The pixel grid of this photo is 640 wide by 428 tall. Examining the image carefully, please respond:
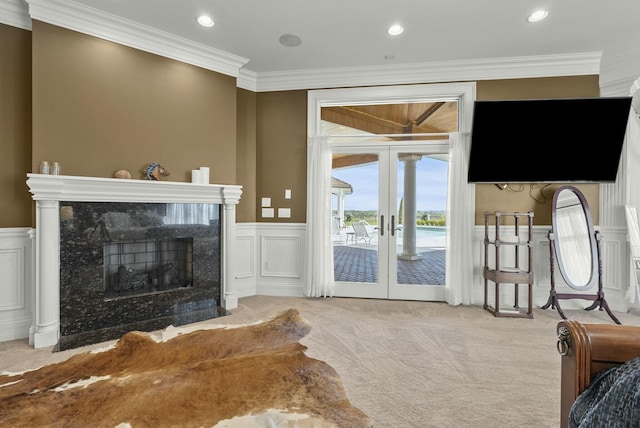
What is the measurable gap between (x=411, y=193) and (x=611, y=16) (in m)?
2.47

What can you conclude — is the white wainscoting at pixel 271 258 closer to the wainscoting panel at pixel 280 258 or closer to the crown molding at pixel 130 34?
the wainscoting panel at pixel 280 258

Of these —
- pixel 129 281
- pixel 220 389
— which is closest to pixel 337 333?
pixel 220 389

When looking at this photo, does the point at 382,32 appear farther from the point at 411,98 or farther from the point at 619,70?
the point at 619,70

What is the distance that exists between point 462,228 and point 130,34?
4.13 meters

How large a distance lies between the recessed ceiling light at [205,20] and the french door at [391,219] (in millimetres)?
1979

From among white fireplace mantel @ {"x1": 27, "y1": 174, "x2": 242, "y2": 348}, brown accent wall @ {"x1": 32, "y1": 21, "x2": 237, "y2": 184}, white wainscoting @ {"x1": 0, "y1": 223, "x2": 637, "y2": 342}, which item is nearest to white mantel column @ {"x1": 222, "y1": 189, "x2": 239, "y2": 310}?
white wainscoting @ {"x1": 0, "y1": 223, "x2": 637, "y2": 342}

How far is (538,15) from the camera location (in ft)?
9.99

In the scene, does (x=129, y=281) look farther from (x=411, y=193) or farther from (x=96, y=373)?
(x=411, y=193)

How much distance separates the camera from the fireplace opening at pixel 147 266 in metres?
3.24

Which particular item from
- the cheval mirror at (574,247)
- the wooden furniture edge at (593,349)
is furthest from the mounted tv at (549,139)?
the wooden furniture edge at (593,349)

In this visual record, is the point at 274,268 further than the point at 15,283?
Yes

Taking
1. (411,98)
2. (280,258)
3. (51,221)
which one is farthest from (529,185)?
(51,221)

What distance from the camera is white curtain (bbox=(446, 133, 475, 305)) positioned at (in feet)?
13.2

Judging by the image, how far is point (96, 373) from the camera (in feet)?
7.52
